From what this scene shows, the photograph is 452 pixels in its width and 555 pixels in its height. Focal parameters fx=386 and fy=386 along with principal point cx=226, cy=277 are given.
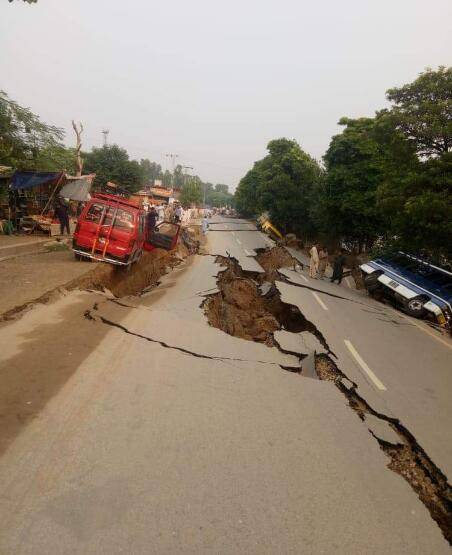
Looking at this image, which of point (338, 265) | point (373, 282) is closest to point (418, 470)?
point (373, 282)

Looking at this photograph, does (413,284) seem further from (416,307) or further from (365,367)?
(365,367)

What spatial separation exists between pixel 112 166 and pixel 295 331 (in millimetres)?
38830

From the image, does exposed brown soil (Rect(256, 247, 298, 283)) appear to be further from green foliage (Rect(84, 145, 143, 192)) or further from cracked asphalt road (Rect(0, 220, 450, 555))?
green foliage (Rect(84, 145, 143, 192))

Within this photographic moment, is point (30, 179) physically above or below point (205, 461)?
above

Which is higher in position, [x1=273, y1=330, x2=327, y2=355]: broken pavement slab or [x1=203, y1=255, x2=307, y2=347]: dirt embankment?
[x1=273, y1=330, x2=327, y2=355]: broken pavement slab

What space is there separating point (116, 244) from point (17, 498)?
9324 mm

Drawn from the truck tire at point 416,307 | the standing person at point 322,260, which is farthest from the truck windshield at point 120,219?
the truck tire at point 416,307

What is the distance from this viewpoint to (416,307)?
1165 centimetres

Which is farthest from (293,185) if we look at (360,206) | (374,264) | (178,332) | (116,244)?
(178,332)

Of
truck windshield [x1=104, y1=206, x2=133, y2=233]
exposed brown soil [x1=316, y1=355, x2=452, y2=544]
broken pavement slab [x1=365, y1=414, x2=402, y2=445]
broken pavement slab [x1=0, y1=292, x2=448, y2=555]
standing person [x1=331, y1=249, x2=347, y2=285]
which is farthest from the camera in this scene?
standing person [x1=331, y1=249, x2=347, y2=285]

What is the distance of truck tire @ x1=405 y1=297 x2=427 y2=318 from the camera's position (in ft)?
37.8

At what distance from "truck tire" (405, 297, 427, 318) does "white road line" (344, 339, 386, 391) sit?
5.02 meters

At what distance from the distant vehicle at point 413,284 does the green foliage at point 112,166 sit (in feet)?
111

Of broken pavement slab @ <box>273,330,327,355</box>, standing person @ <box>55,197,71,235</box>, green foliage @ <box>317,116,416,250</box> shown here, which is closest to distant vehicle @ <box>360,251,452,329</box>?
green foliage @ <box>317,116,416,250</box>
